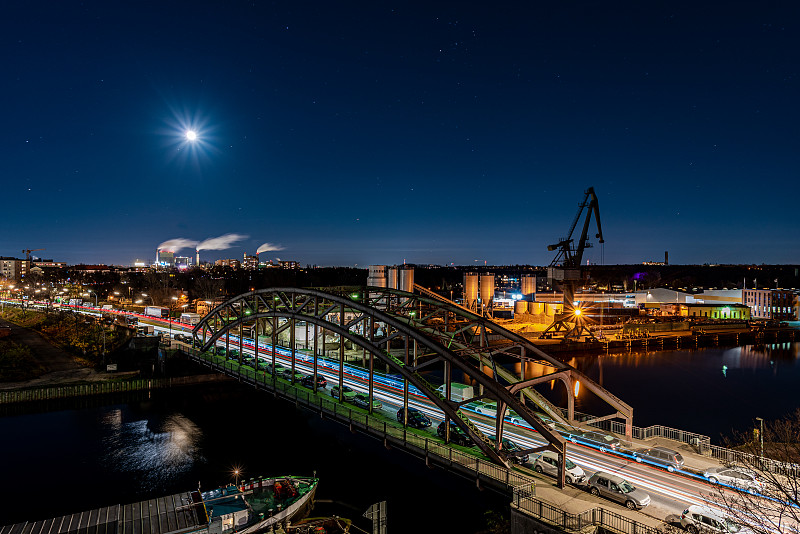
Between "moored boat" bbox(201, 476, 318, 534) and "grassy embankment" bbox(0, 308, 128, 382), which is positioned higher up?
"grassy embankment" bbox(0, 308, 128, 382)

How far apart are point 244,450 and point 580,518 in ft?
75.2

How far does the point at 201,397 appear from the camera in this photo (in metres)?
41.5

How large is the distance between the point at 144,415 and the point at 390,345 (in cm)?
2969

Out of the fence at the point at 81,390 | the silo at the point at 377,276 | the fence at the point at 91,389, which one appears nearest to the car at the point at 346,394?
the fence at the point at 91,389

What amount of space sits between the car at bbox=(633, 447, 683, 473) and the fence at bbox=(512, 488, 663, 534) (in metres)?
4.91

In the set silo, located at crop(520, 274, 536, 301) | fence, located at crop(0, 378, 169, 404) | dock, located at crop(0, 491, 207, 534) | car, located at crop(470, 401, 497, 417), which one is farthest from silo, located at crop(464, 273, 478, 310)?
dock, located at crop(0, 491, 207, 534)

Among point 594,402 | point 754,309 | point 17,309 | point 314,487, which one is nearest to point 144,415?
point 314,487

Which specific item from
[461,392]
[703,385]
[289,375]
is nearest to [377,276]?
[289,375]

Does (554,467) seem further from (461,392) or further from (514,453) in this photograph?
(461,392)

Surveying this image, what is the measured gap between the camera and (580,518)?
500 inches

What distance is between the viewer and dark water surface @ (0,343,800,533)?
22.9m

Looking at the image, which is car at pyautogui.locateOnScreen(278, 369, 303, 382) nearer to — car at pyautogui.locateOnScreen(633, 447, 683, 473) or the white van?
the white van

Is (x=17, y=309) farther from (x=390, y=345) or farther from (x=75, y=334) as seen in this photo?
(x=390, y=345)

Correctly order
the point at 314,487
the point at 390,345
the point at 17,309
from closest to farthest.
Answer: the point at 314,487 < the point at 390,345 < the point at 17,309
